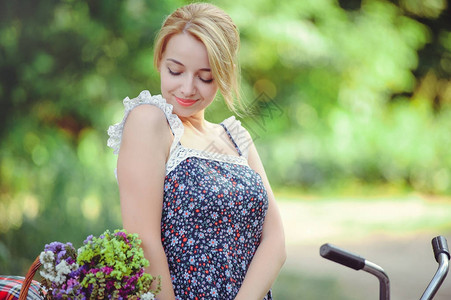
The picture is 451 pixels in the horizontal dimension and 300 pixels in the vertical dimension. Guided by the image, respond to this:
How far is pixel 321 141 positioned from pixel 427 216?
4.26 feet

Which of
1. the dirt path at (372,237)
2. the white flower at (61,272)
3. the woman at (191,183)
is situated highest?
the dirt path at (372,237)

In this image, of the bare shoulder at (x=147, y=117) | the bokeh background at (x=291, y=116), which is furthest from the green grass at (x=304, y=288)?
the bare shoulder at (x=147, y=117)

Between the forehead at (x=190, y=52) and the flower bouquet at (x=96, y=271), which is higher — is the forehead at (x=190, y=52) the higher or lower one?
the higher one

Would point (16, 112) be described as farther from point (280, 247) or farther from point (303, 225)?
point (280, 247)

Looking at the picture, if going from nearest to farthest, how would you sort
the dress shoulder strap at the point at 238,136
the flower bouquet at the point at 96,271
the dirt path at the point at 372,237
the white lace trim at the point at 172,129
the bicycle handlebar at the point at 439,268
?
the flower bouquet at the point at 96,271 < the bicycle handlebar at the point at 439,268 < the white lace trim at the point at 172,129 < the dress shoulder strap at the point at 238,136 < the dirt path at the point at 372,237

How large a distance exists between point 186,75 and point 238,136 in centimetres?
32

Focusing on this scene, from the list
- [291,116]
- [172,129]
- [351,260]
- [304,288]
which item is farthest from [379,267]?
[291,116]

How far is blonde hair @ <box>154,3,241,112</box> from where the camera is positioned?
1.52 m

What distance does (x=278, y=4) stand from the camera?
231 inches

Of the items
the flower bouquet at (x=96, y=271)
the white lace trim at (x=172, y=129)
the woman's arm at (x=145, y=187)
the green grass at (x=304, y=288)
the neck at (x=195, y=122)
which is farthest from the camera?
the green grass at (x=304, y=288)

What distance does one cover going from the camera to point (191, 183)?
1.48 meters

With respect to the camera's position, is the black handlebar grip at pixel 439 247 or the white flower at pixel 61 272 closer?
the white flower at pixel 61 272

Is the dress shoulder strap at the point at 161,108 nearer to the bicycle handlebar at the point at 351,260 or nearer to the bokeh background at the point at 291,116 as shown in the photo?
the bicycle handlebar at the point at 351,260

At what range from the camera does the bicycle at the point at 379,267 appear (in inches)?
46.8
